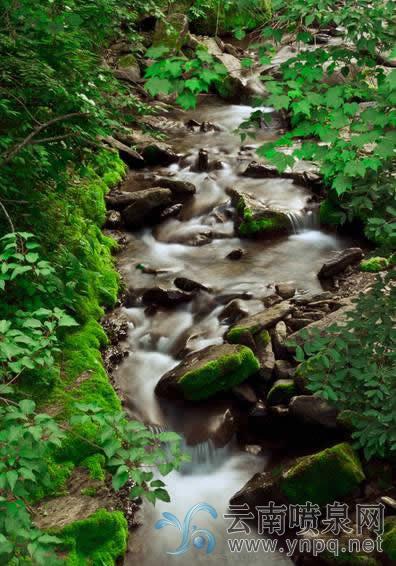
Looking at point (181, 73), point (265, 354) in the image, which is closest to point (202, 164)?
point (265, 354)

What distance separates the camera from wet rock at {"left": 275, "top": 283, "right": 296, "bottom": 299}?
Answer: 7926mm

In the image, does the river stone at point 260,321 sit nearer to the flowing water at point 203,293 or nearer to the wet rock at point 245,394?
the flowing water at point 203,293

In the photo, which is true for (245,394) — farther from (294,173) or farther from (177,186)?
(294,173)

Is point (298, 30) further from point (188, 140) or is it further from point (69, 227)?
point (188, 140)

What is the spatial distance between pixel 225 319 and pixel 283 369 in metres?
1.58

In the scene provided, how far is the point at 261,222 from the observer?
384 inches

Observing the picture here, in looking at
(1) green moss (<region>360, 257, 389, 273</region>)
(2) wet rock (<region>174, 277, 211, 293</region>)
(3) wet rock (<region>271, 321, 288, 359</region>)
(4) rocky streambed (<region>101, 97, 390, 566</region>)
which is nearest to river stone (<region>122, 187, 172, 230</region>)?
(4) rocky streambed (<region>101, 97, 390, 566</region>)

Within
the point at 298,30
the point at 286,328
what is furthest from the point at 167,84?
the point at 286,328

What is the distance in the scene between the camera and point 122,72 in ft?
47.5

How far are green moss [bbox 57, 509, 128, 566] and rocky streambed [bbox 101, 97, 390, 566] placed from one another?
35 centimetres

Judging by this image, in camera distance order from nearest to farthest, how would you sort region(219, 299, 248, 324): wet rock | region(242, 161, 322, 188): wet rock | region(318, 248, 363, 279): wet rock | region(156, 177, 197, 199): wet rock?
region(219, 299, 248, 324): wet rock, region(318, 248, 363, 279): wet rock, region(156, 177, 197, 199): wet rock, region(242, 161, 322, 188): wet rock

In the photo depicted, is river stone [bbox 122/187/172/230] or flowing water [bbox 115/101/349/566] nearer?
flowing water [bbox 115/101/349/566]

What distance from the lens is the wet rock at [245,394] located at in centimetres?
599

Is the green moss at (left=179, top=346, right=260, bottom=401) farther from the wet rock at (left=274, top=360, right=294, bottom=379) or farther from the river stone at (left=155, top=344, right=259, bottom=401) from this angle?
the wet rock at (left=274, top=360, right=294, bottom=379)
